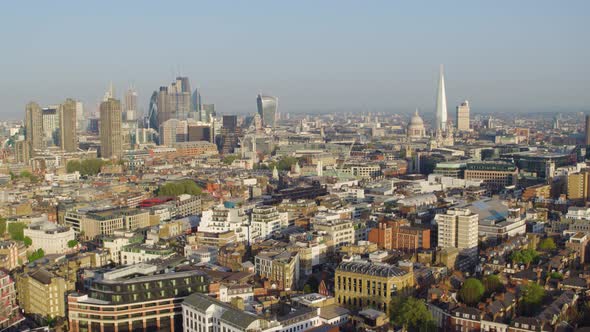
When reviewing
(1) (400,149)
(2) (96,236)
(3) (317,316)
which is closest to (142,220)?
(2) (96,236)

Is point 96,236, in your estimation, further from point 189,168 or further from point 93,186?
point 189,168

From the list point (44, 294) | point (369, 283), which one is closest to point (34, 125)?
point (44, 294)

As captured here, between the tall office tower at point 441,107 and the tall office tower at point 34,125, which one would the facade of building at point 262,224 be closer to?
the tall office tower at point 34,125

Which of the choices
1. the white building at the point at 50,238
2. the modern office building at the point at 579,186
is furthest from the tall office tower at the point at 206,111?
the white building at the point at 50,238

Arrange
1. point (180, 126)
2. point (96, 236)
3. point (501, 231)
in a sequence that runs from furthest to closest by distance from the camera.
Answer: point (180, 126) < point (96, 236) < point (501, 231)

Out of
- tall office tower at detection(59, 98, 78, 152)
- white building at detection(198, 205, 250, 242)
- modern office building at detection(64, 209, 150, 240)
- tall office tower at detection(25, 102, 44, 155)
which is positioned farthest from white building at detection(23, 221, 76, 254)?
tall office tower at detection(25, 102, 44, 155)

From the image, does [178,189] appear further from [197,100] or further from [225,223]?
[197,100]
